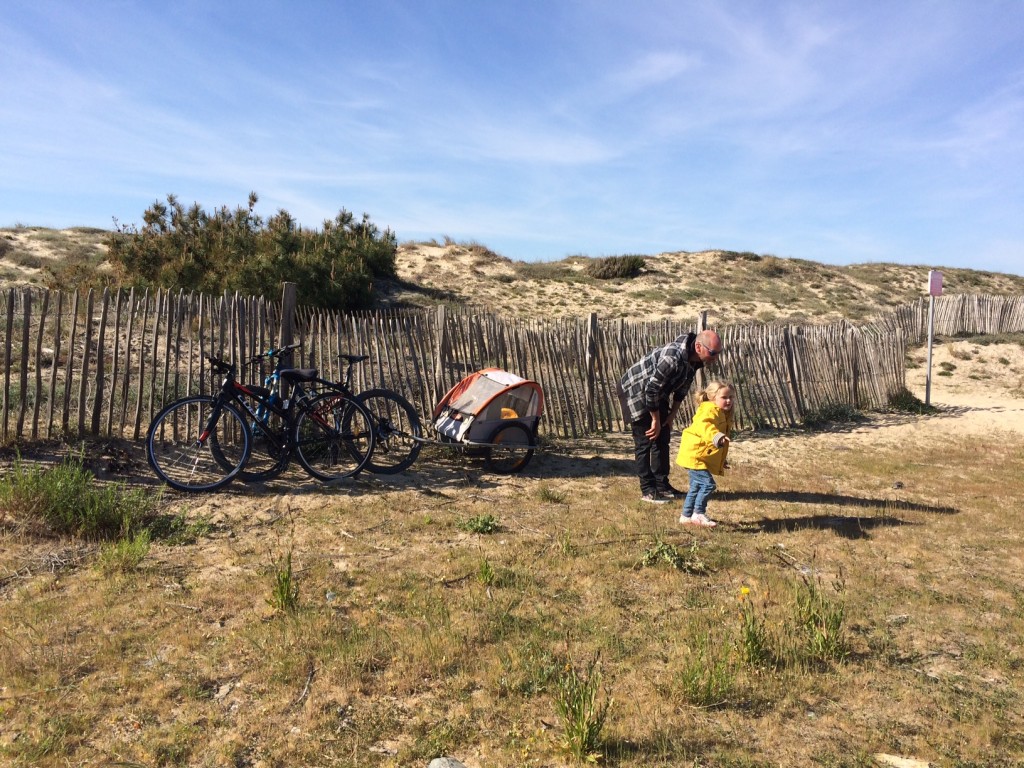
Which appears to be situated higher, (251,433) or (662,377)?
(662,377)

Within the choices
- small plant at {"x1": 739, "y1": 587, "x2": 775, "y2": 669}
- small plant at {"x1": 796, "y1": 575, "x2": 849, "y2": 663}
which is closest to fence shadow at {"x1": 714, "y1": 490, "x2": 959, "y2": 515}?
small plant at {"x1": 796, "y1": 575, "x2": 849, "y2": 663}

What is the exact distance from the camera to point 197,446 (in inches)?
246

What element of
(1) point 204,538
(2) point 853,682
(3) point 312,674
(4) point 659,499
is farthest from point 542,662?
(4) point 659,499

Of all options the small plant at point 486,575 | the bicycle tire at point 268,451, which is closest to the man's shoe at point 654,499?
the small plant at point 486,575

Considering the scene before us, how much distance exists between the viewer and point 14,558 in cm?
432

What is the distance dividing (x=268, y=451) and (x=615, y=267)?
80.2 feet

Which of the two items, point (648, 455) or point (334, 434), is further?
point (334, 434)

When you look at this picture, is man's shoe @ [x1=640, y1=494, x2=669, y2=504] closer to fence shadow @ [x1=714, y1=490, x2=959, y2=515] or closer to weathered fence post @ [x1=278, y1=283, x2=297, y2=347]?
fence shadow @ [x1=714, y1=490, x2=959, y2=515]

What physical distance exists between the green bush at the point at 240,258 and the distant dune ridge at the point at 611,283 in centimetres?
318

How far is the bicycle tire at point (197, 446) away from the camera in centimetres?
577

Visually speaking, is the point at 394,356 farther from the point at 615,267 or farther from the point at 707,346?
the point at 615,267


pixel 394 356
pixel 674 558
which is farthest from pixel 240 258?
pixel 674 558

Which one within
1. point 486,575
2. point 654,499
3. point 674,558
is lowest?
point 486,575

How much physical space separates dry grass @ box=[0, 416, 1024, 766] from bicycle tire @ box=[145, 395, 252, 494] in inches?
16.1
